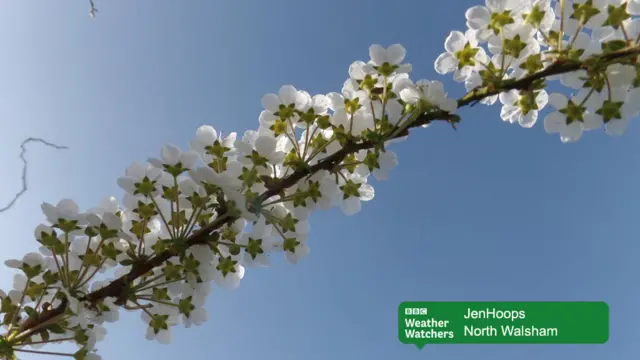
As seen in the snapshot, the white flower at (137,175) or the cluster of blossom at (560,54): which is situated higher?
the cluster of blossom at (560,54)

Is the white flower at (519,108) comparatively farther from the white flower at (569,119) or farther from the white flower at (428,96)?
the white flower at (428,96)

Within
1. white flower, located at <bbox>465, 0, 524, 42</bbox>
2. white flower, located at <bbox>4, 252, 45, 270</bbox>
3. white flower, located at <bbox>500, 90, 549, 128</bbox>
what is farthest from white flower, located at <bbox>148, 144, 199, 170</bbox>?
white flower, located at <bbox>500, 90, 549, 128</bbox>

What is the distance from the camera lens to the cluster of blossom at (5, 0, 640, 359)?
250cm

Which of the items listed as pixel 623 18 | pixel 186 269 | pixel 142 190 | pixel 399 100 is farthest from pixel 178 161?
pixel 623 18

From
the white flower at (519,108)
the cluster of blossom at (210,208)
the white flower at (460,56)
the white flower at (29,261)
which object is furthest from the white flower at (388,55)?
the white flower at (29,261)

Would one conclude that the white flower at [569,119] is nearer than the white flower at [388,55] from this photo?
Yes

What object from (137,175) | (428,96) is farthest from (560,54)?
(137,175)

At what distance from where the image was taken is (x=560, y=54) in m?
2.42

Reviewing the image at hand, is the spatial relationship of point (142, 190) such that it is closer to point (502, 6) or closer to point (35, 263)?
point (35, 263)

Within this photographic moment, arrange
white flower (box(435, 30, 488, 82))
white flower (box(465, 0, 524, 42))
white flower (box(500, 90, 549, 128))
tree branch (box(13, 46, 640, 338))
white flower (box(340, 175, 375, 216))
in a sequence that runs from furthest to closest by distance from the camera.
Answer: white flower (box(340, 175, 375, 216)) < white flower (box(500, 90, 549, 128)) < white flower (box(435, 30, 488, 82)) < white flower (box(465, 0, 524, 42)) < tree branch (box(13, 46, 640, 338))

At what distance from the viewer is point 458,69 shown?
278cm

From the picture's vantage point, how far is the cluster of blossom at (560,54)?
95.6 inches

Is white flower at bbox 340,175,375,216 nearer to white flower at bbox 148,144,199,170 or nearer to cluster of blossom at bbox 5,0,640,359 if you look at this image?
cluster of blossom at bbox 5,0,640,359

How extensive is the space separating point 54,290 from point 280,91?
59.3 inches
